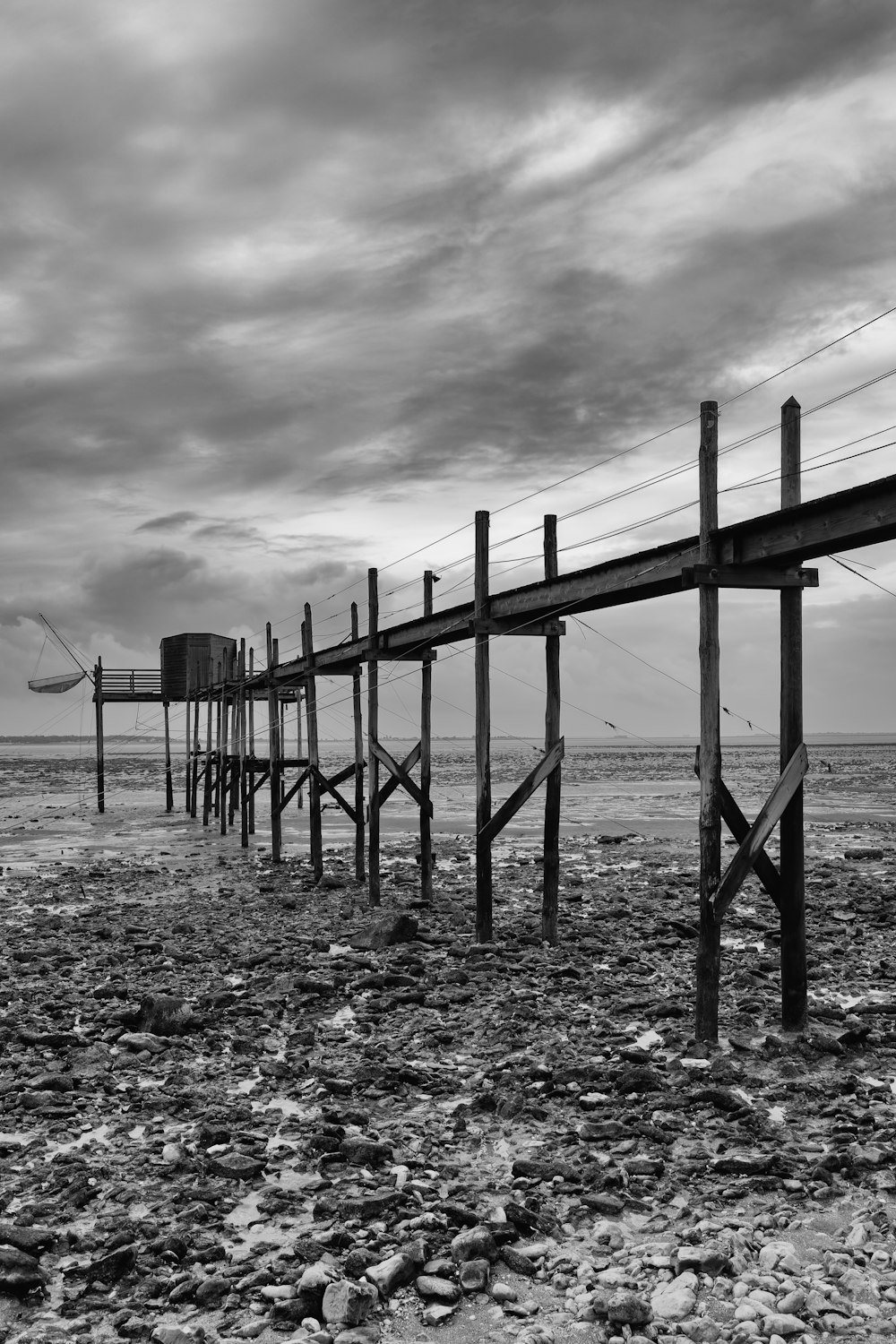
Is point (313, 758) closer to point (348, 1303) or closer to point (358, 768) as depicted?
point (358, 768)

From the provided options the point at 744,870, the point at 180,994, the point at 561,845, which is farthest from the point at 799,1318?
the point at 561,845

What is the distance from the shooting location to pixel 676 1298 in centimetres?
502

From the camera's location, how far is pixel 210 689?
34.3 metres

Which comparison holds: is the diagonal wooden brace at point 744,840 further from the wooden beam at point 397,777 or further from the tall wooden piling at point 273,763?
the tall wooden piling at point 273,763

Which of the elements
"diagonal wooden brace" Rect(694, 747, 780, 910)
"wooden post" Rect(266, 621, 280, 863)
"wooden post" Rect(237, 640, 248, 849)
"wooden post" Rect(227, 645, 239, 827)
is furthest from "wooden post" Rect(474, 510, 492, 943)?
"wooden post" Rect(227, 645, 239, 827)

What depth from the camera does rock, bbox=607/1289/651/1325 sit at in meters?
4.90

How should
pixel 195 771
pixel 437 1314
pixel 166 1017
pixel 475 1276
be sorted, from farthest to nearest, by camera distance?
1. pixel 195 771
2. pixel 166 1017
3. pixel 475 1276
4. pixel 437 1314

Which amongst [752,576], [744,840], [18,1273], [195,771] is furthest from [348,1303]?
[195,771]

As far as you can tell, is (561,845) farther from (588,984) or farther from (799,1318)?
(799,1318)

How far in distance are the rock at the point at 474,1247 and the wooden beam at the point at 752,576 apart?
17.6 ft

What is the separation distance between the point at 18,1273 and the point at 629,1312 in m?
3.14

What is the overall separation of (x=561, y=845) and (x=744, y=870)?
16323mm

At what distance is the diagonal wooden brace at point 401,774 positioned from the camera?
16812 millimetres

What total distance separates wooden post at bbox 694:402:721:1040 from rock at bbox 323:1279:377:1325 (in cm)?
462
